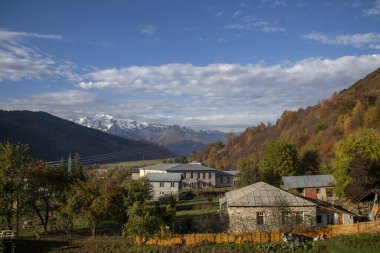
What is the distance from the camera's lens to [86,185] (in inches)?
1400

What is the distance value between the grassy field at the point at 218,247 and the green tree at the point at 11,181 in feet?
14.3

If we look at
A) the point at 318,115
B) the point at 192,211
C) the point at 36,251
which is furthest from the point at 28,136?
the point at 36,251

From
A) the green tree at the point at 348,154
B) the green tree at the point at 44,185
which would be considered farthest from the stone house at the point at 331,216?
the green tree at the point at 44,185

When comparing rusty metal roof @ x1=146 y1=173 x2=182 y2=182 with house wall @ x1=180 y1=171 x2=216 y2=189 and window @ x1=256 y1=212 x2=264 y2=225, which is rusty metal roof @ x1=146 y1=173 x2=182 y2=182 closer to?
house wall @ x1=180 y1=171 x2=216 y2=189

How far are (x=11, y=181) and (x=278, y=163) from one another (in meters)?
37.9

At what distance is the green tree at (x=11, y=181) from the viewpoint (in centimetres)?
3488

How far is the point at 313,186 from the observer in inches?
2112

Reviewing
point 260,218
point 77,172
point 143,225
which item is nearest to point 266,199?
point 260,218

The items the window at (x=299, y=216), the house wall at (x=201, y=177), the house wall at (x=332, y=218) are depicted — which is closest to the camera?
the window at (x=299, y=216)

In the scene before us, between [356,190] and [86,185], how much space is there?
24.9 metres

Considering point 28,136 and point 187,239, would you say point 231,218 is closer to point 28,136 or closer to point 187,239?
point 187,239

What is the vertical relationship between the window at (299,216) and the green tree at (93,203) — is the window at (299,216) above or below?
below

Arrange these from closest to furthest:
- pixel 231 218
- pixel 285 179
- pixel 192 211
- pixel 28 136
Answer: pixel 231 218
pixel 192 211
pixel 285 179
pixel 28 136

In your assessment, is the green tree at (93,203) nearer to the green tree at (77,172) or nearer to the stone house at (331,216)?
the green tree at (77,172)
